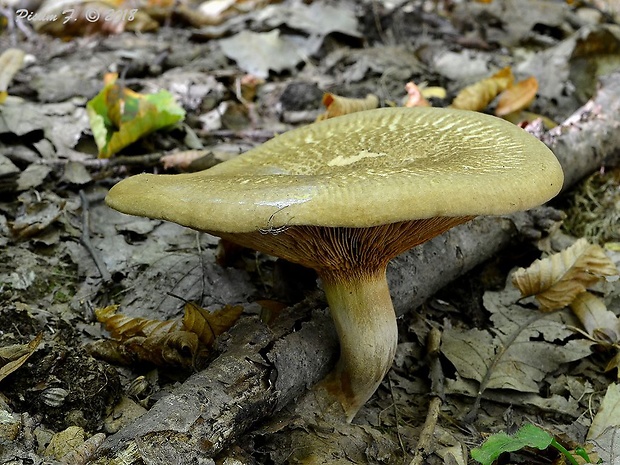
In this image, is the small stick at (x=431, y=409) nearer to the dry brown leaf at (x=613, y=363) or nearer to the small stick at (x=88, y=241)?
the dry brown leaf at (x=613, y=363)

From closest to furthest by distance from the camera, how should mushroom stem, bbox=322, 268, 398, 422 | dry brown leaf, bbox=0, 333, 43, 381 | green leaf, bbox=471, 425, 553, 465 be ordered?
1. green leaf, bbox=471, 425, 553, 465
2. dry brown leaf, bbox=0, 333, 43, 381
3. mushroom stem, bbox=322, 268, 398, 422

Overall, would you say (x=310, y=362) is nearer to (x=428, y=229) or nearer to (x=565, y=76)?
(x=428, y=229)

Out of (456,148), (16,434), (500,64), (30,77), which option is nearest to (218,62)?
(30,77)

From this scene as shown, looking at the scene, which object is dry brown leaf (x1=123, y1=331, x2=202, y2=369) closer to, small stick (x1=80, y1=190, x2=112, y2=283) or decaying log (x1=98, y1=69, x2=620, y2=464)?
decaying log (x1=98, y1=69, x2=620, y2=464)

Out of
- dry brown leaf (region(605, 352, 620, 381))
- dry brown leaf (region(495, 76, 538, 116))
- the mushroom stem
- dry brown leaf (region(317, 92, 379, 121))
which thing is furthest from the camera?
dry brown leaf (region(495, 76, 538, 116))

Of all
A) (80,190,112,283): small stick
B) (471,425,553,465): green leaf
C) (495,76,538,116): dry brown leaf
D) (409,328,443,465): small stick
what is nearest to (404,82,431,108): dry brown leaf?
(495,76,538,116): dry brown leaf

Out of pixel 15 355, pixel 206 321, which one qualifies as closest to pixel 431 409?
pixel 206 321

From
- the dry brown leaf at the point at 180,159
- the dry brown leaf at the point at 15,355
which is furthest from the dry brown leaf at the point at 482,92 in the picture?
the dry brown leaf at the point at 15,355
